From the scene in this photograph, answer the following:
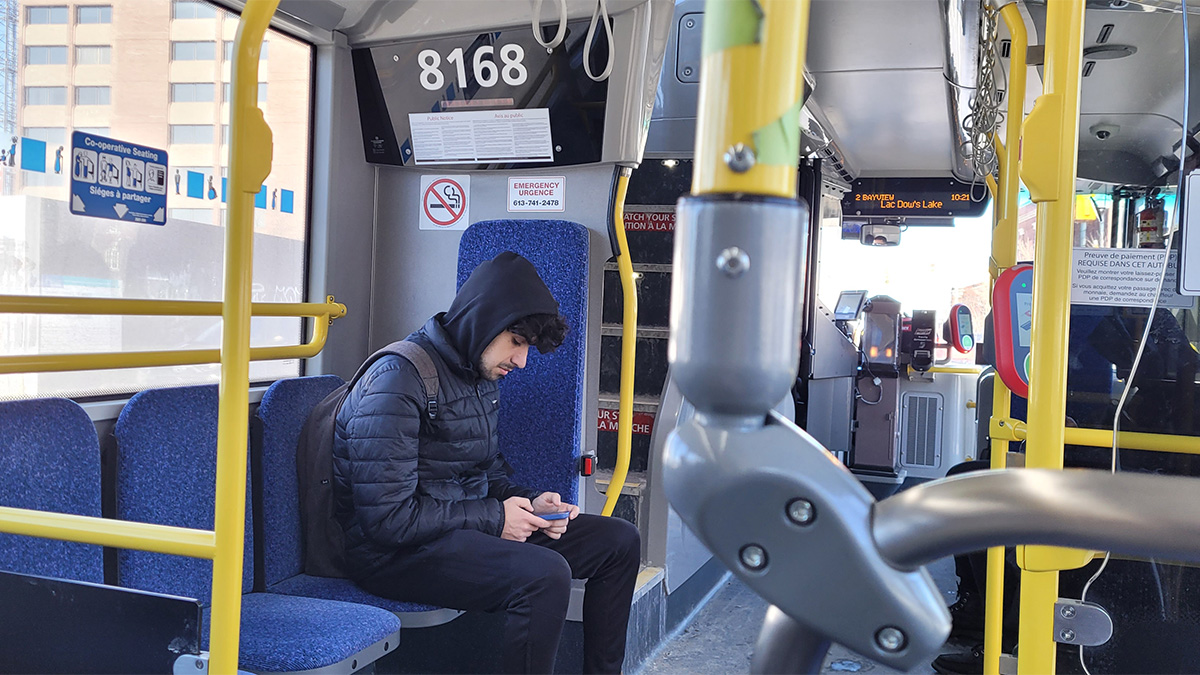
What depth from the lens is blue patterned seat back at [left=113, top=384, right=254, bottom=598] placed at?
2375 millimetres

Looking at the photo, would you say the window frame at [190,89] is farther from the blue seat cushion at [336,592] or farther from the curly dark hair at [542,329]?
the blue seat cushion at [336,592]

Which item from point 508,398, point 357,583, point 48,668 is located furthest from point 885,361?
point 48,668

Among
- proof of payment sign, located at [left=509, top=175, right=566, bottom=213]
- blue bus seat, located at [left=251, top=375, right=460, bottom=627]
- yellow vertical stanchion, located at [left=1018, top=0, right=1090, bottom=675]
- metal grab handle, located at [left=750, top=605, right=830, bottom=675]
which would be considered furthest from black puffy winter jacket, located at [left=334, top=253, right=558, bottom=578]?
metal grab handle, located at [left=750, top=605, right=830, bottom=675]

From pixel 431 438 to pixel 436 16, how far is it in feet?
5.04

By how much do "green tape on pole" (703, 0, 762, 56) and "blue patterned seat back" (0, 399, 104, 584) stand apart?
6.76 feet

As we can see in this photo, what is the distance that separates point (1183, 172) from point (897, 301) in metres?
5.31

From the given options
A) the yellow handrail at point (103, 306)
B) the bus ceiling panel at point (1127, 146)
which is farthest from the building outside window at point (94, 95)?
the bus ceiling panel at point (1127, 146)

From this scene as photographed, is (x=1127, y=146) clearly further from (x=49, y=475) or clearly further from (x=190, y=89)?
(x=49, y=475)

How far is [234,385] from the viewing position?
5.08 ft

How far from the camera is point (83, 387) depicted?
244cm

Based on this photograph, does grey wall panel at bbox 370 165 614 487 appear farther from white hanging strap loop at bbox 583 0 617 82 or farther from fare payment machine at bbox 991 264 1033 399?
fare payment machine at bbox 991 264 1033 399

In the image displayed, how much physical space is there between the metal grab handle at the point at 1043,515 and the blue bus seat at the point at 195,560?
6.50ft

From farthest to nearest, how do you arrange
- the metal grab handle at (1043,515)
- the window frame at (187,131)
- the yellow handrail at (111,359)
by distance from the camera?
the window frame at (187,131) < the yellow handrail at (111,359) < the metal grab handle at (1043,515)

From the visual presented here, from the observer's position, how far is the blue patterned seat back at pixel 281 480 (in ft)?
9.21
